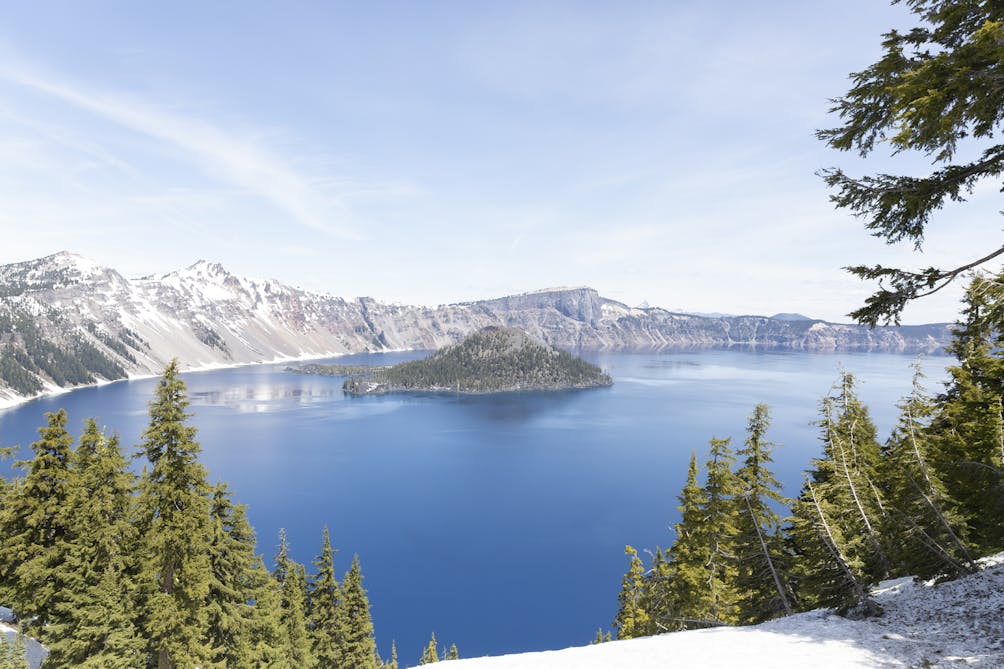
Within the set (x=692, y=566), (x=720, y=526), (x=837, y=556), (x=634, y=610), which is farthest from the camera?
(x=634, y=610)

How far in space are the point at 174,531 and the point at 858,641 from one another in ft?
76.3

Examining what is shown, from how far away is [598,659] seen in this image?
50.5 feet

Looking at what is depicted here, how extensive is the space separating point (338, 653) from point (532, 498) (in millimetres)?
78832

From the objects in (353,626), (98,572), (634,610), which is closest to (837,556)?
(634,610)

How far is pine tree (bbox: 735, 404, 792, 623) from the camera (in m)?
21.6

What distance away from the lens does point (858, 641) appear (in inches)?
518

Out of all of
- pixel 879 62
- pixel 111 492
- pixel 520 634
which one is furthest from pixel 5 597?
pixel 520 634

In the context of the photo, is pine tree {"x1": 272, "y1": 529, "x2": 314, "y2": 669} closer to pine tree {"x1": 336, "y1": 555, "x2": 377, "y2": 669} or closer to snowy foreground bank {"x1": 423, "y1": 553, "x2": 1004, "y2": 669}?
pine tree {"x1": 336, "y1": 555, "x2": 377, "y2": 669}

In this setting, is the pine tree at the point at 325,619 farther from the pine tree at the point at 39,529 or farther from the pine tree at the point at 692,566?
the pine tree at the point at 692,566

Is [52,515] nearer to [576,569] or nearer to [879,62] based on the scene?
[879,62]

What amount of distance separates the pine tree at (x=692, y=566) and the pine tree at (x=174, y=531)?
22.3 m

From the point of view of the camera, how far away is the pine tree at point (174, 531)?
65.3 feet

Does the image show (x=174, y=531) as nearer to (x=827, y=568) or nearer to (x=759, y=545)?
(x=827, y=568)

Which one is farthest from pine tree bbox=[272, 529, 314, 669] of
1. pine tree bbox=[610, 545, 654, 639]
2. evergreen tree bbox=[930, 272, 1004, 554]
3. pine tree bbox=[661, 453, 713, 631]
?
evergreen tree bbox=[930, 272, 1004, 554]
